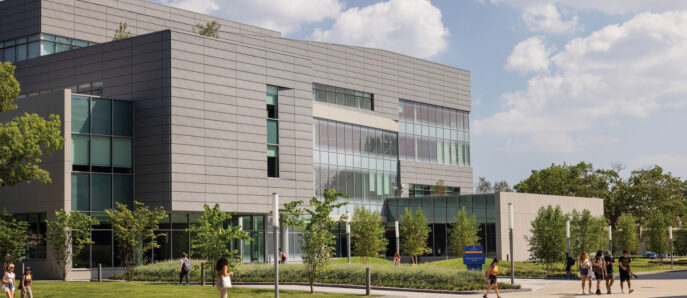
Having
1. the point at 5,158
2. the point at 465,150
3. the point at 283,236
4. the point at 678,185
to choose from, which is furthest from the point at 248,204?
the point at 678,185

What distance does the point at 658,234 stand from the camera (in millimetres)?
74125

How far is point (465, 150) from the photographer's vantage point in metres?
90.6

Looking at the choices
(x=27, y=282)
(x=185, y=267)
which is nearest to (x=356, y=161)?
(x=185, y=267)

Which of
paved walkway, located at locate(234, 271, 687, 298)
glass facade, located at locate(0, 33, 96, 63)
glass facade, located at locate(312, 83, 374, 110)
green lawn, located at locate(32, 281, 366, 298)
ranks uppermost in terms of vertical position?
glass facade, located at locate(0, 33, 96, 63)

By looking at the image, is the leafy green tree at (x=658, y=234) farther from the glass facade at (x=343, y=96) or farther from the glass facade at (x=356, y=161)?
the glass facade at (x=343, y=96)

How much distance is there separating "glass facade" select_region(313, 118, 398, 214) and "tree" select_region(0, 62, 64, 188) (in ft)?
103

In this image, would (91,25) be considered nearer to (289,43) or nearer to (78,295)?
(289,43)

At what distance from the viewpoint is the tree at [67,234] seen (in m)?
42.7

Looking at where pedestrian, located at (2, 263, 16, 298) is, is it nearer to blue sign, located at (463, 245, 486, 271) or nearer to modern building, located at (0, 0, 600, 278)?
modern building, located at (0, 0, 600, 278)

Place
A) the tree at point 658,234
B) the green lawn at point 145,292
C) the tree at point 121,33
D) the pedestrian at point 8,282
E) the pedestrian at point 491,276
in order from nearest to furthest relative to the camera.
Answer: the pedestrian at point 8,282, the pedestrian at point 491,276, the green lawn at point 145,292, the tree at point 121,33, the tree at point 658,234

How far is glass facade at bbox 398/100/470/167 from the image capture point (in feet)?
269

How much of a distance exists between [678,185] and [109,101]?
7868 cm

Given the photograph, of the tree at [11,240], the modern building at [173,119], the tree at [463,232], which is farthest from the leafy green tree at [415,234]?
the tree at [11,240]

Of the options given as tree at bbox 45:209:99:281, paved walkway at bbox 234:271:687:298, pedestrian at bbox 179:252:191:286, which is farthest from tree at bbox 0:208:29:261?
paved walkway at bbox 234:271:687:298
